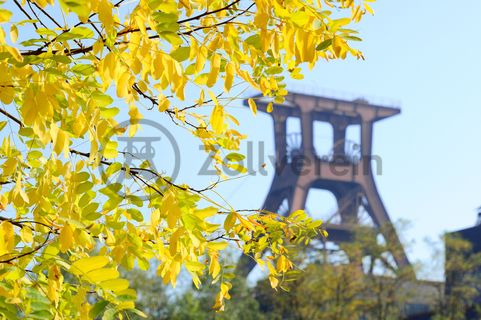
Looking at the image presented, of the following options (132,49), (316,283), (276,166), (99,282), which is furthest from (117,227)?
(276,166)

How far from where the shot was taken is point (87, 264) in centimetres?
313

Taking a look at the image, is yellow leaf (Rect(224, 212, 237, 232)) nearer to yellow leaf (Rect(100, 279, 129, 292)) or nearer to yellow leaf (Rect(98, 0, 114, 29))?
yellow leaf (Rect(100, 279, 129, 292))

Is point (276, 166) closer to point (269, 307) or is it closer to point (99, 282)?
point (269, 307)

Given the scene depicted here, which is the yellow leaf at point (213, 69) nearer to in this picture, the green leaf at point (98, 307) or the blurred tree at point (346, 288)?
the green leaf at point (98, 307)

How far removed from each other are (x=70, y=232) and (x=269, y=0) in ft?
3.77

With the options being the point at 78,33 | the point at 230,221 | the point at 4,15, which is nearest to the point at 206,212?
the point at 230,221

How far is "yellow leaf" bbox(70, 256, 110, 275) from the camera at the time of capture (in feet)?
10.2

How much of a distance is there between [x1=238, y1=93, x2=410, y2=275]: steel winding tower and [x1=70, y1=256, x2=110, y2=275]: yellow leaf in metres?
45.1

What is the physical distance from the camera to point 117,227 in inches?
148

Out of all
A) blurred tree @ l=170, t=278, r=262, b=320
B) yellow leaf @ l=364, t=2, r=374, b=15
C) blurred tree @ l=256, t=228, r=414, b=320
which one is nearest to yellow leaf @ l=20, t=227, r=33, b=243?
yellow leaf @ l=364, t=2, r=374, b=15

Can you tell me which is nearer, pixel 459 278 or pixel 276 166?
pixel 459 278

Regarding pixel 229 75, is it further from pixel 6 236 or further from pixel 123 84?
pixel 6 236

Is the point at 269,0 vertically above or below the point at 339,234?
below

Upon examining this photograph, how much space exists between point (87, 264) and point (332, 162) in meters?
47.2
